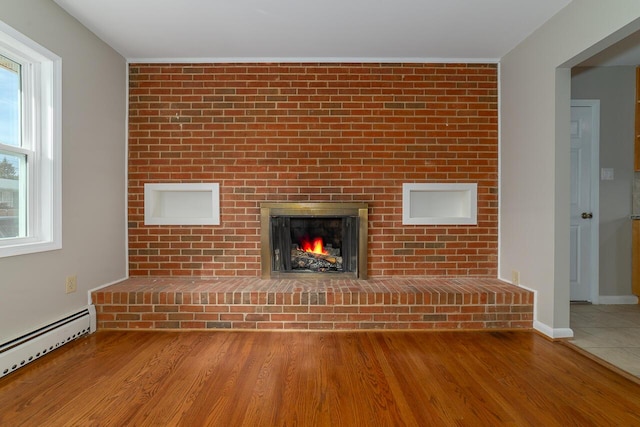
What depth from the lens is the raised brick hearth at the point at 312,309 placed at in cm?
276

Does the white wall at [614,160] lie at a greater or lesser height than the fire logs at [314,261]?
greater

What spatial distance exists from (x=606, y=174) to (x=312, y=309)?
3168mm

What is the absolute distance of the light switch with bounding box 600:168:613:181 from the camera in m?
3.43

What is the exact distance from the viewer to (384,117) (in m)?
3.29

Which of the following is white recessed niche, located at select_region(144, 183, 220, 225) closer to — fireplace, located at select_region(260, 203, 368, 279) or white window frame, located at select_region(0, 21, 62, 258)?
fireplace, located at select_region(260, 203, 368, 279)

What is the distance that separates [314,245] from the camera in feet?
11.0

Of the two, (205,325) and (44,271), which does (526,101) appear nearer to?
(205,325)

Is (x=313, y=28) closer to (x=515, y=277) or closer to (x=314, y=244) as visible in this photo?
(x=314, y=244)

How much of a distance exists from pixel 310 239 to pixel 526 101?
220 cm

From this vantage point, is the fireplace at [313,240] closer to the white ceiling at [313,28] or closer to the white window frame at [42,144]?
the white ceiling at [313,28]

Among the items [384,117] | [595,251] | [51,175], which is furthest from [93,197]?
[595,251]

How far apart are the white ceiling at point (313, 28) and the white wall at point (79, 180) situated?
0.23 metres

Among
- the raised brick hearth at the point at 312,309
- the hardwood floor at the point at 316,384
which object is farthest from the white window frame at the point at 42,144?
the hardwood floor at the point at 316,384

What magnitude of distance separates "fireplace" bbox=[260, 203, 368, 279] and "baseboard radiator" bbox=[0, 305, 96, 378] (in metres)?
1.42
